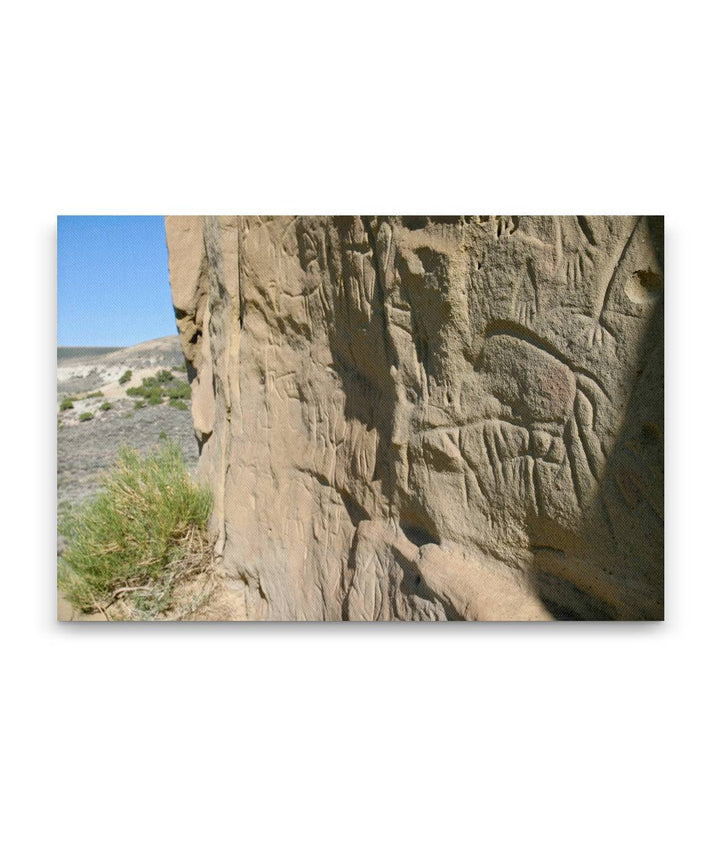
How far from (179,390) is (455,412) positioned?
2.78 metres

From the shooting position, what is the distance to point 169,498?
4016mm

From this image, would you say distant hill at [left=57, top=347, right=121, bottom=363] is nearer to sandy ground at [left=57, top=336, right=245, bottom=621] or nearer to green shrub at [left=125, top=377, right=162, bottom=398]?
sandy ground at [left=57, top=336, right=245, bottom=621]

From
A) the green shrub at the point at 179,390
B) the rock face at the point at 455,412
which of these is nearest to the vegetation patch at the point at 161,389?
the green shrub at the point at 179,390

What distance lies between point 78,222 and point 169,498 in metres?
1.92

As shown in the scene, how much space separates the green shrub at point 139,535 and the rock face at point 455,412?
1.92ft

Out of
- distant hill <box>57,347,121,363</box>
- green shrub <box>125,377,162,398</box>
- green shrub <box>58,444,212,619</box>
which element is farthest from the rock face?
distant hill <box>57,347,121,363</box>

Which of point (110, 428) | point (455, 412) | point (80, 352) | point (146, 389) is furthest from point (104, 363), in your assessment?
point (455, 412)

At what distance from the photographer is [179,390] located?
4.72m

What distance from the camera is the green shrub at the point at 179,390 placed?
4535 mm

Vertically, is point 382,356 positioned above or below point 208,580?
above

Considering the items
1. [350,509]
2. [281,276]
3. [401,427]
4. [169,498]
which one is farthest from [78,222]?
[169,498]

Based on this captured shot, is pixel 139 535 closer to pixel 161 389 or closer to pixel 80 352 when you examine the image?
pixel 161 389

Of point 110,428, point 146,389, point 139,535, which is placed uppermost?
point 146,389
